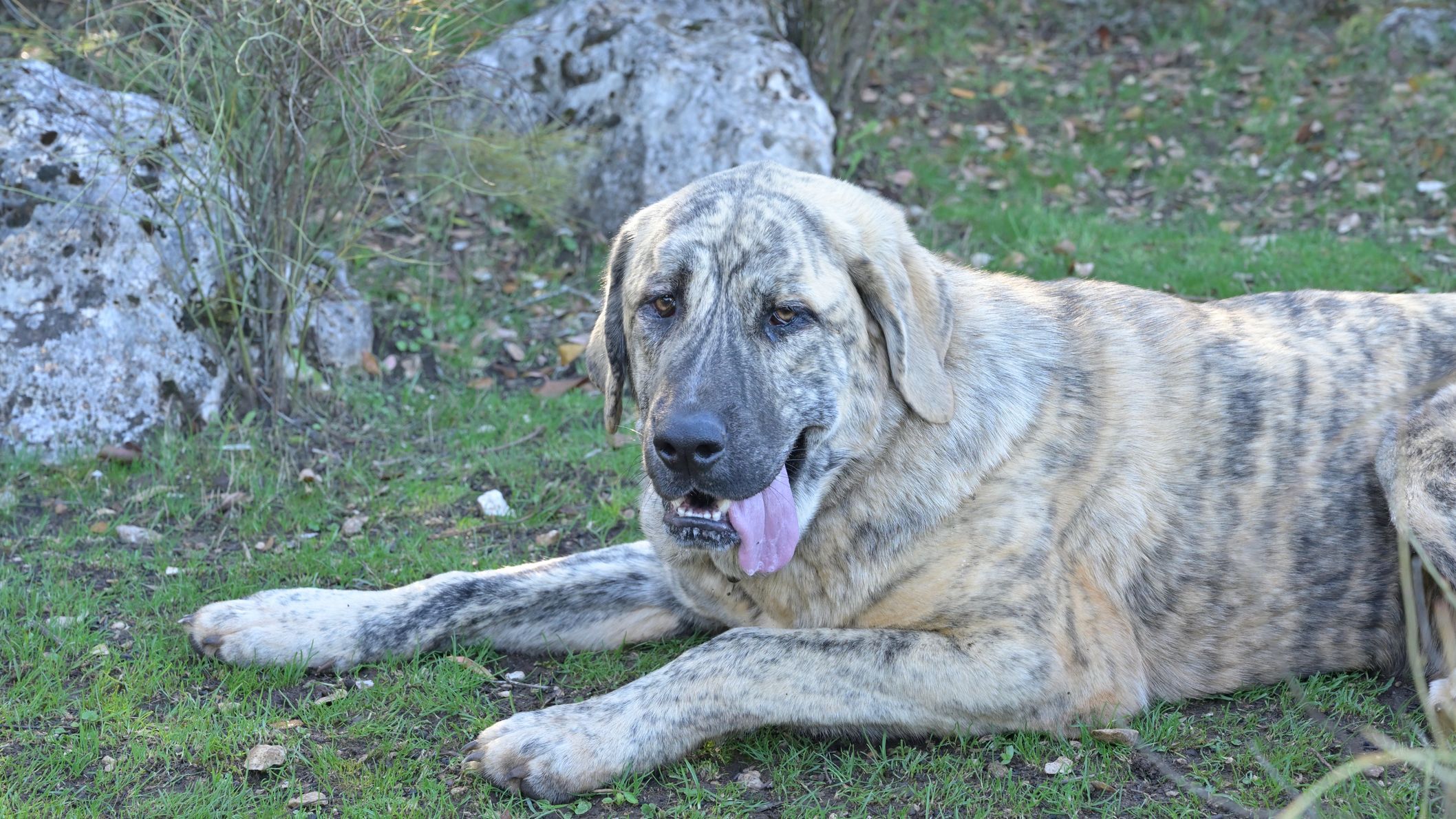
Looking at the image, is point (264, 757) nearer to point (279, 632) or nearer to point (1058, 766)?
point (279, 632)

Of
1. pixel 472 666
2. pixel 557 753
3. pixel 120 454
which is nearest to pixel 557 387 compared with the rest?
pixel 120 454

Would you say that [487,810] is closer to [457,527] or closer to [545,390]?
[457,527]

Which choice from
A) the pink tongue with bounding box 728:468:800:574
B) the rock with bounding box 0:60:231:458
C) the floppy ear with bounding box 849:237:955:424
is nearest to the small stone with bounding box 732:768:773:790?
the pink tongue with bounding box 728:468:800:574

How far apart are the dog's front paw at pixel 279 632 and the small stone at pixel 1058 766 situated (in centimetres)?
198

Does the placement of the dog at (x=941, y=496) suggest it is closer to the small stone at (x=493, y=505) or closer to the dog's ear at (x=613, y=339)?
the dog's ear at (x=613, y=339)

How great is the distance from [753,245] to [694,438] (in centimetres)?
58

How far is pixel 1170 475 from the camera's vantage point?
3760 millimetres

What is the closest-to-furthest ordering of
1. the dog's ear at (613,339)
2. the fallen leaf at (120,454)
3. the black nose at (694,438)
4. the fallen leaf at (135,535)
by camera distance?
the black nose at (694,438) → the dog's ear at (613,339) → the fallen leaf at (135,535) → the fallen leaf at (120,454)

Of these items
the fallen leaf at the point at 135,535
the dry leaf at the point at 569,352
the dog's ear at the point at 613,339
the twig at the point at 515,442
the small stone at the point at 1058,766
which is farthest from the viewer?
the dry leaf at the point at 569,352

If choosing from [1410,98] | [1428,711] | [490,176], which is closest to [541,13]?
[490,176]

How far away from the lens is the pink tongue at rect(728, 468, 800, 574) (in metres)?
3.37

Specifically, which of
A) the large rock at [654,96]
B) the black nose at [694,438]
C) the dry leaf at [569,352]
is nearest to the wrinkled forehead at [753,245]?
Result: the black nose at [694,438]

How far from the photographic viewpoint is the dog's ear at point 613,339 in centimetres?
388

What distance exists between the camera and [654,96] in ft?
25.2
